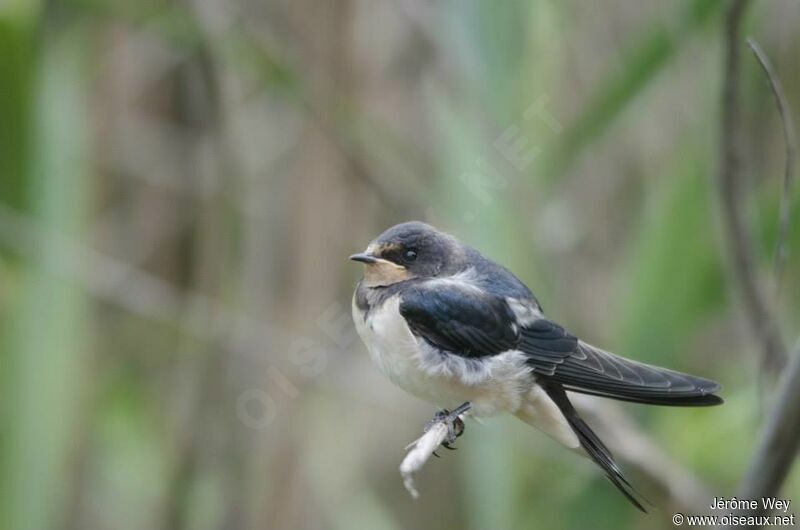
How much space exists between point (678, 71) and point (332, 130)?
72 centimetres

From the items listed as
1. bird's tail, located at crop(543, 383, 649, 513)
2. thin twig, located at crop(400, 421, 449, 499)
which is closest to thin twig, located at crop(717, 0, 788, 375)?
bird's tail, located at crop(543, 383, 649, 513)

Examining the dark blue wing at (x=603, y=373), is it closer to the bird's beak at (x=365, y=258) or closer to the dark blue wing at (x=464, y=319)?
the dark blue wing at (x=464, y=319)

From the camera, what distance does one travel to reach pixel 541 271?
5.34 feet

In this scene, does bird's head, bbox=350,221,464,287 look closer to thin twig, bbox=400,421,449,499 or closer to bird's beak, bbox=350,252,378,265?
bird's beak, bbox=350,252,378,265

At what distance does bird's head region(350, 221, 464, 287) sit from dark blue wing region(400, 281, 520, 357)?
36 mm

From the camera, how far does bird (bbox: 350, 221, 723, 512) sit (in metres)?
1.12

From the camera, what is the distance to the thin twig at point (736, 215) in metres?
1.26

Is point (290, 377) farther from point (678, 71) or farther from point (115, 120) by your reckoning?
point (678, 71)

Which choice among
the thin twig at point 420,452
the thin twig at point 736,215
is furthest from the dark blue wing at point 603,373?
the thin twig at point 736,215

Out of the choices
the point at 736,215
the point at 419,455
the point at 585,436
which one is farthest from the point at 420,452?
the point at 736,215

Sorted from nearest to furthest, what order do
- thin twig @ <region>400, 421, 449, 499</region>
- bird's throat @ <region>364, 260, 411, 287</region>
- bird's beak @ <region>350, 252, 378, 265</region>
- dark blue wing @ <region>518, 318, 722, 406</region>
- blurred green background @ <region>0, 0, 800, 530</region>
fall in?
thin twig @ <region>400, 421, 449, 499</region> → dark blue wing @ <region>518, 318, 722, 406</region> → bird's beak @ <region>350, 252, 378, 265</region> → bird's throat @ <region>364, 260, 411, 287</region> → blurred green background @ <region>0, 0, 800, 530</region>

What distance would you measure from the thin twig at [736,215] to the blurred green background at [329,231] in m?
0.07

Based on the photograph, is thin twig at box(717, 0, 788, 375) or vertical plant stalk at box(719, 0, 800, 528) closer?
vertical plant stalk at box(719, 0, 800, 528)

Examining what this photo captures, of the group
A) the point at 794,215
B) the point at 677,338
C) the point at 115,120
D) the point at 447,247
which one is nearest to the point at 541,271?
the point at 677,338
